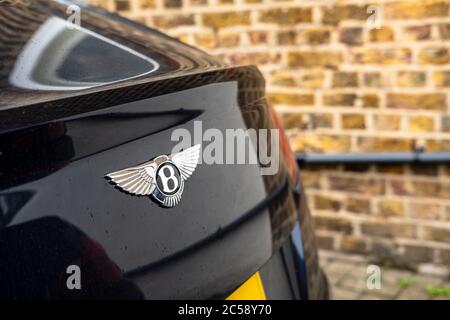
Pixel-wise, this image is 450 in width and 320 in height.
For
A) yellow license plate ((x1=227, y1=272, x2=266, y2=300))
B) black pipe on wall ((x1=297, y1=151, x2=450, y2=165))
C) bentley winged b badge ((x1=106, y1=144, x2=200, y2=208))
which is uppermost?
bentley winged b badge ((x1=106, y1=144, x2=200, y2=208))

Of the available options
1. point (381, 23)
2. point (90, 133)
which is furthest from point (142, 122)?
point (381, 23)

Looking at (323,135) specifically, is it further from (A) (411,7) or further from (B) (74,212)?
(B) (74,212)

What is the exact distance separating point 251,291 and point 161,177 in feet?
1.21

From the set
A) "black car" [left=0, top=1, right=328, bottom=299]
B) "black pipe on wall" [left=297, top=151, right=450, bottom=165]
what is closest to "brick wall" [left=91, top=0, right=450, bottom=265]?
"black pipe on wall" [left=297, top=151, right=450, bottom=165]

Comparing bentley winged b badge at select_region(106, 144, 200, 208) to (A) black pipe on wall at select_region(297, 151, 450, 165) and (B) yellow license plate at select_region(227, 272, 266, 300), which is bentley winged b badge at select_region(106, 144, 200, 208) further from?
(A) black pipe on wall at select_region(297, 151, 450, 165)

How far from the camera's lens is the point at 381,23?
344 cm

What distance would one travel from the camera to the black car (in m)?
1.10

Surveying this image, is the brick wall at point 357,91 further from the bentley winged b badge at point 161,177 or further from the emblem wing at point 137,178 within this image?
the emblem wing at point 137,178

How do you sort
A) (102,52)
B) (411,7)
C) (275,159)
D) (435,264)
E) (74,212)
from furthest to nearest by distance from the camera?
(435,264), (411,7), (275,159), (102,52), (74,212)

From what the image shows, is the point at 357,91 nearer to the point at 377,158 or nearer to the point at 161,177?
the point at 377,158

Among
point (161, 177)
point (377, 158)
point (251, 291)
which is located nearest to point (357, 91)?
point (377, 158)

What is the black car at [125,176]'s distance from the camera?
3.62 feet
